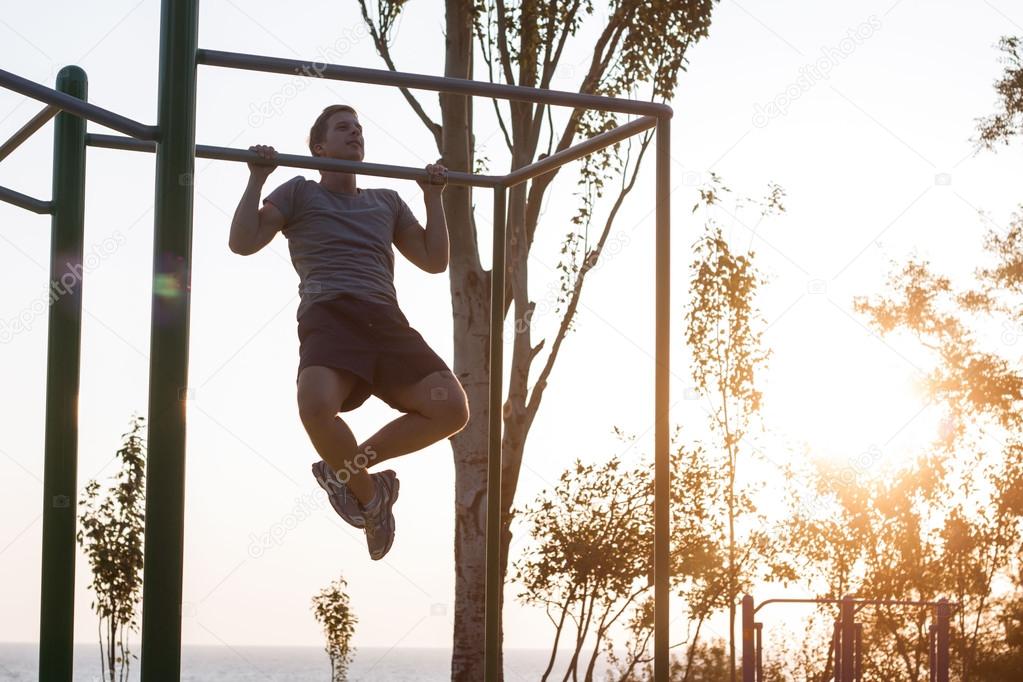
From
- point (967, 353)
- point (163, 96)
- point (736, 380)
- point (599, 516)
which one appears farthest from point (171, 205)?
point (967, 353)

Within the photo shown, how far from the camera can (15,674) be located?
271 feet

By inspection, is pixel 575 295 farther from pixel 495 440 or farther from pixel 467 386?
pixel 495 440

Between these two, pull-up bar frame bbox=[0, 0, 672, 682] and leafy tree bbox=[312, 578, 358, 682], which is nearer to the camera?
pull-up bar frame bbox=[0, 0, 672, 682]

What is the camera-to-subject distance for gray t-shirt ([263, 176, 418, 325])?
3.10 metres

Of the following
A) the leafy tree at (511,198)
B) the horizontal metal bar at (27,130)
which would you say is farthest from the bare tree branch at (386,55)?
the horizontal metal bar at (27,130)

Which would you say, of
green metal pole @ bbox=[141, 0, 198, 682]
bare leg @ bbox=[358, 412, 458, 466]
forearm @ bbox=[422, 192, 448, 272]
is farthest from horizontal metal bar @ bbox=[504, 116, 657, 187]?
green metal pole @ bbox=[141, 0, 198, 682]

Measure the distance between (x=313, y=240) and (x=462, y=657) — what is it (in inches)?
212

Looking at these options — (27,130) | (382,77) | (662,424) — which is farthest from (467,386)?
(382,77)

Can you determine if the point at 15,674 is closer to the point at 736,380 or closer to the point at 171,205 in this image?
the point at 736,380

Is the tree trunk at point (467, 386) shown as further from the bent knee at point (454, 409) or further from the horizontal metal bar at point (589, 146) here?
the bent knee at point (454, 409)

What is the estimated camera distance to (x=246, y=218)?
2.98 m

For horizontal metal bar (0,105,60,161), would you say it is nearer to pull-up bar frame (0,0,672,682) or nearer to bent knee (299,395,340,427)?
pull-up bar frame (0,0,672,682)

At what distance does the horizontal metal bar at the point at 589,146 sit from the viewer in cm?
316

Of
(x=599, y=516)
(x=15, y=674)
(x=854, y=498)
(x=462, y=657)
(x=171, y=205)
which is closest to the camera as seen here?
(x=171, y=205)
